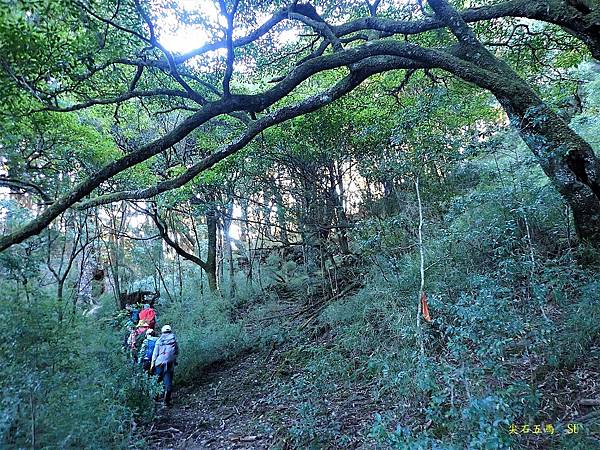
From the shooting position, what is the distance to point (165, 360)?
8164 millimetres

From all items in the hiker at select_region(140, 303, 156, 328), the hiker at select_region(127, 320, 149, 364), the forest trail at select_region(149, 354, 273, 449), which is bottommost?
the forest trail at select_region(149, 354, 273, 449)

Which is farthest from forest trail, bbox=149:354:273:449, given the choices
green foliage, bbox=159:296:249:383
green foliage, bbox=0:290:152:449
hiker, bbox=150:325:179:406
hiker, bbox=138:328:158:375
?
green foliage, bbox=0:290:152:449

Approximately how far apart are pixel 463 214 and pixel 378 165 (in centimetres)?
202

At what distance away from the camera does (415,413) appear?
14.8 ft

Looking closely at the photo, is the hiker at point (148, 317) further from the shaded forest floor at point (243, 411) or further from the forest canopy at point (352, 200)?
the shaded forest floor at point (243, 411)

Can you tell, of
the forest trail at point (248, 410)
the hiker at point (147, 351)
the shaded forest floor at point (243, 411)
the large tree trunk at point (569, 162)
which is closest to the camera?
the large tree trunk at point (569, 162)

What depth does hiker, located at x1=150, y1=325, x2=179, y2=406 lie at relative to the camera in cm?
815

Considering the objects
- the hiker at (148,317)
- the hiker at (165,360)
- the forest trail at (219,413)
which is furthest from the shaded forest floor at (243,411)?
the hiker at (148,317)

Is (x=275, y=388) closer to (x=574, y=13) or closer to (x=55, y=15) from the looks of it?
(x=55, y=15)

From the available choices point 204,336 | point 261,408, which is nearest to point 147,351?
point 204,336

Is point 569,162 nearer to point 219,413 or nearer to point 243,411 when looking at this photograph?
point 243,411

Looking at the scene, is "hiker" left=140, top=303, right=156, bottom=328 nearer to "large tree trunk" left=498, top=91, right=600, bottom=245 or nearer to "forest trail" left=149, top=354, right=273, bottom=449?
"forest trail" left=149, top=354, right=273, bottom=449

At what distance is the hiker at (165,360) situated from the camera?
8148mm

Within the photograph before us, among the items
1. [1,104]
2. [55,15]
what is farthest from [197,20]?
[1,104]
